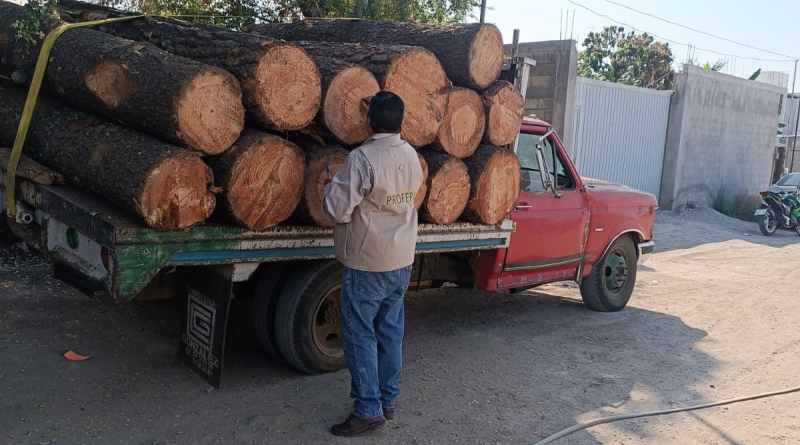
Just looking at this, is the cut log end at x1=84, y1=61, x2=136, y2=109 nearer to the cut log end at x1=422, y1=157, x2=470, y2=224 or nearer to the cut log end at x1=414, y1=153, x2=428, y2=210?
the cut log end at x1=414, y1=153, x2=428, y2=210

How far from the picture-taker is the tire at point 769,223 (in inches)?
571

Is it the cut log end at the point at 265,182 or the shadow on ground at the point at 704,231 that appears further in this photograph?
the shadow on ground at the point at 704,231

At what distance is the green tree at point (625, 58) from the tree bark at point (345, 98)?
2260 cm

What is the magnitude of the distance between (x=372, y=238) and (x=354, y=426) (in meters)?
0.98

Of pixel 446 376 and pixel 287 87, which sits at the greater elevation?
pixel 287 87

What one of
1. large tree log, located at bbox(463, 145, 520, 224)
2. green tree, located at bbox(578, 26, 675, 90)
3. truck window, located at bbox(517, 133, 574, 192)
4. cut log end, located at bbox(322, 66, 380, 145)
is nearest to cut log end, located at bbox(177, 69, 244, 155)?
cut log end, located at bbox(322, 66, 380, 145)

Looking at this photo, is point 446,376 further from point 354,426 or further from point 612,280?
point 612,280

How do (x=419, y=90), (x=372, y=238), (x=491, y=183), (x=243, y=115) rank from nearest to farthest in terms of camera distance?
(x=372, y=238) < (x=243, y=115) < (x=419, y=90) < (x=491, y=183)

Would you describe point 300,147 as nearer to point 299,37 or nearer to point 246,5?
point 299,37

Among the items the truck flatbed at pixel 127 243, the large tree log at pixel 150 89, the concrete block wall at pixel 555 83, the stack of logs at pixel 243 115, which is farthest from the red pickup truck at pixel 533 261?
the concrete block wall at pixel 555 83

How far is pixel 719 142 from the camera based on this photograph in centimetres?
1756

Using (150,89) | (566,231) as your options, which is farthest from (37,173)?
(566,231)

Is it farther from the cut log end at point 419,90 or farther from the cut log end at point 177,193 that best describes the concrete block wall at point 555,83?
the cut log end at point 177,193

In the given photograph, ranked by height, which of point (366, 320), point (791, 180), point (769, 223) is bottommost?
point (769, 223)
